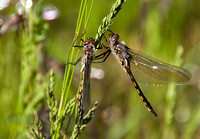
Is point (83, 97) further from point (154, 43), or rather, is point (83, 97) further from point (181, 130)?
point (181, 130)

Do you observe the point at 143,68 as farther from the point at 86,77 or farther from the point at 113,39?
the point at 86,77

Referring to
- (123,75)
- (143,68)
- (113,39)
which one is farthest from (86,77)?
(123,75)

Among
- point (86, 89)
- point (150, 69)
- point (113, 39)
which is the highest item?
point (113, 39)

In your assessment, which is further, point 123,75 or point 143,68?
point 123,75

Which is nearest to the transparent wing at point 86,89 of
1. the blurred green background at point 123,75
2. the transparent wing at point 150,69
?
the blurred green background at point 123,75

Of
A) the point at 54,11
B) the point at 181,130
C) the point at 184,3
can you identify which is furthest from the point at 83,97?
the point at 184,3

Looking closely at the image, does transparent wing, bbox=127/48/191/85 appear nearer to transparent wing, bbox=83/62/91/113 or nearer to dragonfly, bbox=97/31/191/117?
dragonfly, bbox=97/31/191/117
